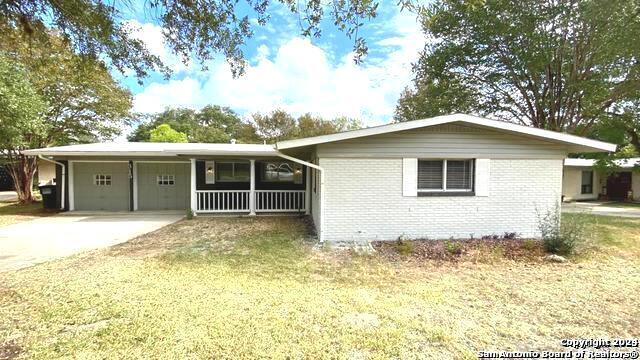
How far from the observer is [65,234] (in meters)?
7.95

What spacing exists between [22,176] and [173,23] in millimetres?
16551

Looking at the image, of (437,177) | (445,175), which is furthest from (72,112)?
(445,175)

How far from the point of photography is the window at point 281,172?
11766 mm

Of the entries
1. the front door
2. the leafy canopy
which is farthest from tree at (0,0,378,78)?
the front door

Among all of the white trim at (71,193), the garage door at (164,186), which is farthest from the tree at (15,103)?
the garage door at (164,186)

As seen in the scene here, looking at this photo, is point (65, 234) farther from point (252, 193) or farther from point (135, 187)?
point (252, 193)

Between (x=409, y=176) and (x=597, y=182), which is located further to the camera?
(x=597, y=182)

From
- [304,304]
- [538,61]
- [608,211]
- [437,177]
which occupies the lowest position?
→ [304,304]

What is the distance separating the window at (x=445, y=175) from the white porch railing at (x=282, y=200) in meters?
5.27

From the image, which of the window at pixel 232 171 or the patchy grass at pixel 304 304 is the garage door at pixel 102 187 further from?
the patchy grass at pixel 304 304

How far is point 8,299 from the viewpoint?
4.07 meters

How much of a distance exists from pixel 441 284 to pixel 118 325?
4.42 meters

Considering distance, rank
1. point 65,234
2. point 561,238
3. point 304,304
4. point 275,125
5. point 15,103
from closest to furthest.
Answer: point 304,304 < point 561,238 < point 65,234 < point 15,103 < point 275,125

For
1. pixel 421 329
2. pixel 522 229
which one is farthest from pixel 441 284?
pixel 522 229
